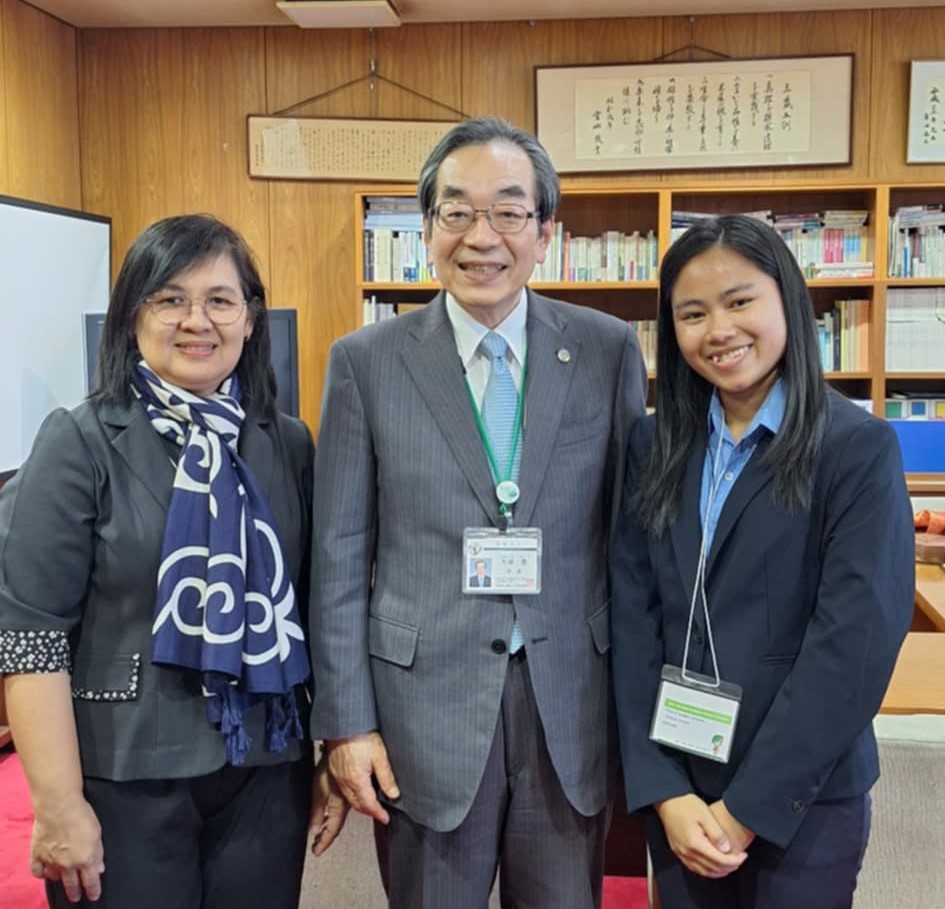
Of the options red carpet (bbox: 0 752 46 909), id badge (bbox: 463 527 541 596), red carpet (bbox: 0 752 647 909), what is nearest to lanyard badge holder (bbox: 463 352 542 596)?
id badge (bbox: 463 527 541 596)

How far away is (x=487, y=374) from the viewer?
154 centimetres

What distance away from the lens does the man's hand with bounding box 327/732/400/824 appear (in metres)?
1.48

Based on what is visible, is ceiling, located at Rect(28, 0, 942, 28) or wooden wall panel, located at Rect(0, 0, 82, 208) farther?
ceiling, located at Rect(28, 0, 942, 28)

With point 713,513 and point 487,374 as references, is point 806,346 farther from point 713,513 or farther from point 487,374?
point 487,374

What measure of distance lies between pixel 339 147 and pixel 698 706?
3.96 metres

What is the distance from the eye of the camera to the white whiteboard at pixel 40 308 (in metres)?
3.85

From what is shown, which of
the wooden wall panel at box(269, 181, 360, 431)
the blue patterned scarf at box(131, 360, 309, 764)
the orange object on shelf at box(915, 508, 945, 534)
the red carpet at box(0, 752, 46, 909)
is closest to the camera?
the blue patterned scarf at box(131, 360, 309, 764)

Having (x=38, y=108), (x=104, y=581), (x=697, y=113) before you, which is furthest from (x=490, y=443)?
(x=38, y=108)

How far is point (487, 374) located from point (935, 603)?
1.74 m

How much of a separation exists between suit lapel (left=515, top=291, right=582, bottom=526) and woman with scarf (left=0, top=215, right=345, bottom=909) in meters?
0.39

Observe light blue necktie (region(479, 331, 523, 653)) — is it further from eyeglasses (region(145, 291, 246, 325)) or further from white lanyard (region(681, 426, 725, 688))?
eyeglasses (region(145, 291, 246, 325))

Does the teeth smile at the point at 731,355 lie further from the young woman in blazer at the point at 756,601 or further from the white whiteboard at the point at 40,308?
the white whiteboard at the point at 40,308

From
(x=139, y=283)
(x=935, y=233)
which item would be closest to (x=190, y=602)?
(x=139, y=283)

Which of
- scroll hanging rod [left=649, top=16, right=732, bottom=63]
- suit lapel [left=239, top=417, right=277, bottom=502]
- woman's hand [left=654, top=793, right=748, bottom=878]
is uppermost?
scroll hanging rod [left=649, top=16, right=732, bottom=63]
